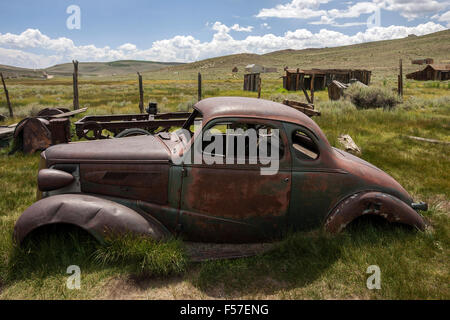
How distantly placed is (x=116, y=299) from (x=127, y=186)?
1.10 meters

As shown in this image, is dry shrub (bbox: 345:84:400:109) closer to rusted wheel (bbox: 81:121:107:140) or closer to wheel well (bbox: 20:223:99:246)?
rusted wheel (bbox: 81:121:107:140)

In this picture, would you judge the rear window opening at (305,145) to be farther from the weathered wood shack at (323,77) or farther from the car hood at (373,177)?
the weathered wood shack at (323,77)

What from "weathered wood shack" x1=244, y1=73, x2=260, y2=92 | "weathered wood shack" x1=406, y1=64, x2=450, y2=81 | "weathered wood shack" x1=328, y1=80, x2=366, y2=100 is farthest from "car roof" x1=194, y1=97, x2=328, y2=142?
"weathered wood shack" x1=406, y1=64, x2=450, y2=81

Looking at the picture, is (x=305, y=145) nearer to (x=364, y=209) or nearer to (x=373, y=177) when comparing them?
(x=373, y=177)

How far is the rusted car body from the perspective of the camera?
3178mm

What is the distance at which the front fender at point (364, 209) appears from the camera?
3.28 m

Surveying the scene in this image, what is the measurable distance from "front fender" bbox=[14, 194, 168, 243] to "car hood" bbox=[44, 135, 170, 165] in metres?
0.43

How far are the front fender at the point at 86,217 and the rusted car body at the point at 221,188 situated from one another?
1 centimetres

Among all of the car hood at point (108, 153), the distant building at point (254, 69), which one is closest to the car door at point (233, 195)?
the car hood at point (108, 153)

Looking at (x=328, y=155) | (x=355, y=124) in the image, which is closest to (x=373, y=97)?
(x=355, y=124)

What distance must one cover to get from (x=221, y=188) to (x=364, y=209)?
5.19ft

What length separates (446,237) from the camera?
3604mm

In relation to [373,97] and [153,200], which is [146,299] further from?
[373,97]

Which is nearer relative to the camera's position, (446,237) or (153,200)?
(153,200)
